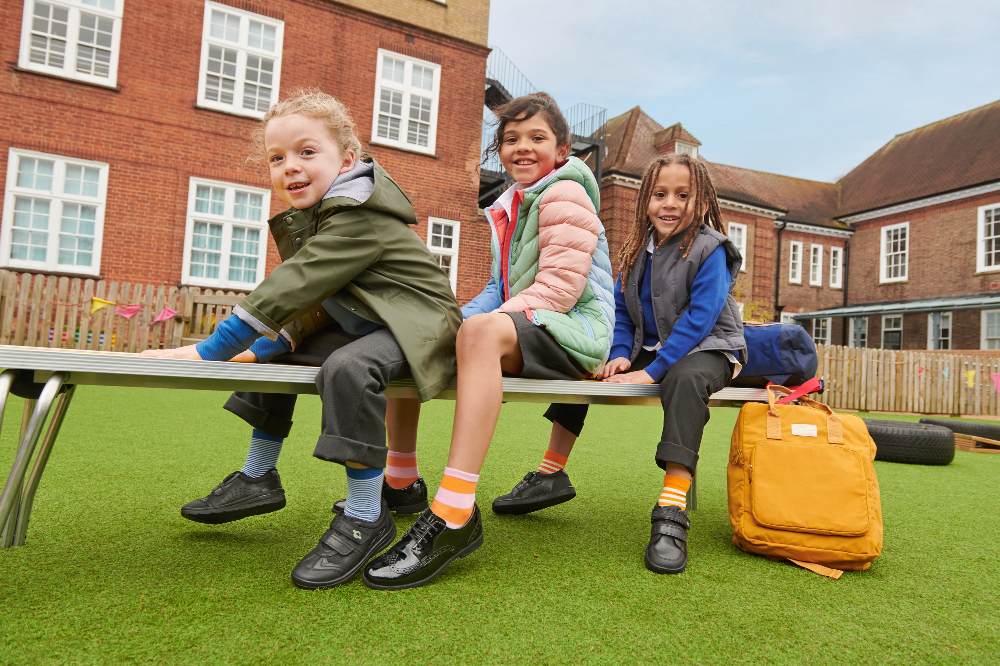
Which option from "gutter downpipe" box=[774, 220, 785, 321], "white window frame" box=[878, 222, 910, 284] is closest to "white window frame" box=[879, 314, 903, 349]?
"white window frame" box=[878, 222, 910, 284]

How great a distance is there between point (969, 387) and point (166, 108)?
1782 cm

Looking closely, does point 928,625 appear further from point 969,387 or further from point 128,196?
point 969,387

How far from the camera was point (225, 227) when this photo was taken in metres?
13.5

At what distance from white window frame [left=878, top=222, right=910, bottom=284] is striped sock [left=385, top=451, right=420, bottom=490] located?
93.3 feet

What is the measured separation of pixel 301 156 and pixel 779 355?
6.73ft

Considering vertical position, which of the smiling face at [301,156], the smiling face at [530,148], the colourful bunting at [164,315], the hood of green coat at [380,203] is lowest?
the colourful bunting at [164,315]

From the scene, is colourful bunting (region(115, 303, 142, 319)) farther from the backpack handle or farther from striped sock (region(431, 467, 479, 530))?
the backpack handle

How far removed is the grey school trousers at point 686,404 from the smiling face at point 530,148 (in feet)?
3.08

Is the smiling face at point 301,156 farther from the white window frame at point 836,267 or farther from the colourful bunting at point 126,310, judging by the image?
the white window frame at point 836,267

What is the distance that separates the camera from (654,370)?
8.43 ft

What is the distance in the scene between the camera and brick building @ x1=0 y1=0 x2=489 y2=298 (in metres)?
12.3

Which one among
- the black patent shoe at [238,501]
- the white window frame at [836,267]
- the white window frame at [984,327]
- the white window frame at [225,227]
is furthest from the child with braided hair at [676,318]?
the white window frame at [836,267]

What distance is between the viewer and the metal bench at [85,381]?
58.8 inches

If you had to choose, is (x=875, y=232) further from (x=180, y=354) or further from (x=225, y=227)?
(x=180, y=354)
